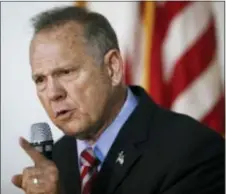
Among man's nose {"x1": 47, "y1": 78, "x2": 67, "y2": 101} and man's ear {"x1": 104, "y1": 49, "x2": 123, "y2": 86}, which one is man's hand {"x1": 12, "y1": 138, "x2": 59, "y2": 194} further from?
man's ear {"x1": 104, "y1": 49, "x2": 123, "y2": 86}

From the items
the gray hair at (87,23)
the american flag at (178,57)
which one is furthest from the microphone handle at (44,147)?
the american flag at (178,57)

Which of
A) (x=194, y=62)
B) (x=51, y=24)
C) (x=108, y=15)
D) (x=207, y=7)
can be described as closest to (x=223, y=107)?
(x=194, y=62)

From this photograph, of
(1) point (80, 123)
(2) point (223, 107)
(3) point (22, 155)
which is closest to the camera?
(1) point (80, 123)

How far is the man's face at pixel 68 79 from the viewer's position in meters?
0.78

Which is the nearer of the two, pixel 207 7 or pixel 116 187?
pixel 116 187

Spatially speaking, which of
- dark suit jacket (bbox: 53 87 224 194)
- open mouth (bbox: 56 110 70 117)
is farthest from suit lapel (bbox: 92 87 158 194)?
open mouth (bbox: 56 110 70 117)

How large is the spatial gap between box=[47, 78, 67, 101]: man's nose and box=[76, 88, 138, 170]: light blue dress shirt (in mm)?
141

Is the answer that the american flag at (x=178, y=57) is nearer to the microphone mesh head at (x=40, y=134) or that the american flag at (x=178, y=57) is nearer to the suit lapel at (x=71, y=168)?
the suit lapel at (x=71, y=168)

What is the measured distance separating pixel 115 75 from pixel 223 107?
32 centimetres

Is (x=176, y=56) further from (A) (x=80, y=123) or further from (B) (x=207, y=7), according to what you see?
(A) (x=80, y=123)

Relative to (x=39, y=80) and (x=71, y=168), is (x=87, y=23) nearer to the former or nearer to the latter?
(x=39, y=80)

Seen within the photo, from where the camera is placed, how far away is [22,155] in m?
0.90

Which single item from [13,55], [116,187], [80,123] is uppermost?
[13,55]

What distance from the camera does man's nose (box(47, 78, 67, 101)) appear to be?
0.78m
